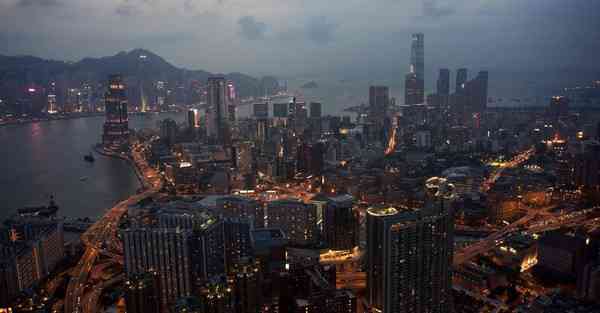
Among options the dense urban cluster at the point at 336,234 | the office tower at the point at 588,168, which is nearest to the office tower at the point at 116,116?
the dense urban cluster at the point at 336,234

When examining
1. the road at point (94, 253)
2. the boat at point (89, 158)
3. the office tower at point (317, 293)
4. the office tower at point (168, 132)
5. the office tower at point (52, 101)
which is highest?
the office tower at point (52, 101)

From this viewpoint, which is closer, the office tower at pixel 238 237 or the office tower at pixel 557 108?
the office tower at pixel 238 237

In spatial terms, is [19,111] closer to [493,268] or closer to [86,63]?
[86,63]

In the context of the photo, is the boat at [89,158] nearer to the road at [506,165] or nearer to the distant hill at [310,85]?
the road at [506,165]

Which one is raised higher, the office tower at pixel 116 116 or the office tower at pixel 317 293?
the office tower at pixel 116 116

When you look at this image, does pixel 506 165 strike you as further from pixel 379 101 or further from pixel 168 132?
pixel 168 132

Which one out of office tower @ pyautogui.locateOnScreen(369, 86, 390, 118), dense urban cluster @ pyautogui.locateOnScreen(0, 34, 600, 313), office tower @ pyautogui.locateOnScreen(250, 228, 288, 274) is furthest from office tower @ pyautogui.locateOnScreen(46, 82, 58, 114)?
office tower @ pyautogui.locateOnScreen(250, 228, 288, 274)

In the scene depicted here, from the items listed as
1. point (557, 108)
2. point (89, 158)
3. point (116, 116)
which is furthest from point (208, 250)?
point (557, 108)
